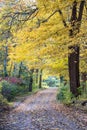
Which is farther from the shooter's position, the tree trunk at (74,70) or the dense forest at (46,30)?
the tree trunk at (74,70)

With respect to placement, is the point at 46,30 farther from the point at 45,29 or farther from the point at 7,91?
the point at 7,91

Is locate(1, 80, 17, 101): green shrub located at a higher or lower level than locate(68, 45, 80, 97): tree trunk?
lower

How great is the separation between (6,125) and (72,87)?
10212 mm

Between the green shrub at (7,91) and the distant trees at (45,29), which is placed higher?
the distant trees at (45,29)

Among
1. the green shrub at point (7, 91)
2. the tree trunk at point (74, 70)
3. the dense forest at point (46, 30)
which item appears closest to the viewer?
the dense forest at point (46, 30)

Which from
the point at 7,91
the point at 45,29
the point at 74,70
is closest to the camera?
the point at 45,29

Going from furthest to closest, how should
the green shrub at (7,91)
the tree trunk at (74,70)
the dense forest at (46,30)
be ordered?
1. the green shrub at (7,91)
2. the tree trunk at (74,70)
3. the dense forest at (46,30)

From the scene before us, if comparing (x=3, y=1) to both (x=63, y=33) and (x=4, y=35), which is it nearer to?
(x=4, y=35)

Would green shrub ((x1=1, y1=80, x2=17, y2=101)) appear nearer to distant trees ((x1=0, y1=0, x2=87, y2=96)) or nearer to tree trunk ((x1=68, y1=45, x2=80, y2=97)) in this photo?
distant trees ((x1=0, y1=0, x2=87, y2=96))

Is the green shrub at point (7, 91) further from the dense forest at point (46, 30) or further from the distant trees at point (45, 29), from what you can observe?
the distant trees at point (45, 29)

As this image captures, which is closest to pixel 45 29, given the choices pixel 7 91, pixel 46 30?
pixel 46 30

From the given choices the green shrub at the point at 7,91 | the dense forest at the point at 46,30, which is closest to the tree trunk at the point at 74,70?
the dense forest at the point at 46,30

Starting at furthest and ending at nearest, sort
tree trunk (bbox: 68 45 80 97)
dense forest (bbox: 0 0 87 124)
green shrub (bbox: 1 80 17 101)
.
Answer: green shrub (bbox: 1 80 17 101) → tree trunk (bbox: 68 45 80 97) → dense forest (bbox: 0 0 87 124)

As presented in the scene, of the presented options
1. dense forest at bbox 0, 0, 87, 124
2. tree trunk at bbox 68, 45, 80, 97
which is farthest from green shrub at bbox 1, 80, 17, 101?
tree trunk at bbox 68, 45, 80, 97
